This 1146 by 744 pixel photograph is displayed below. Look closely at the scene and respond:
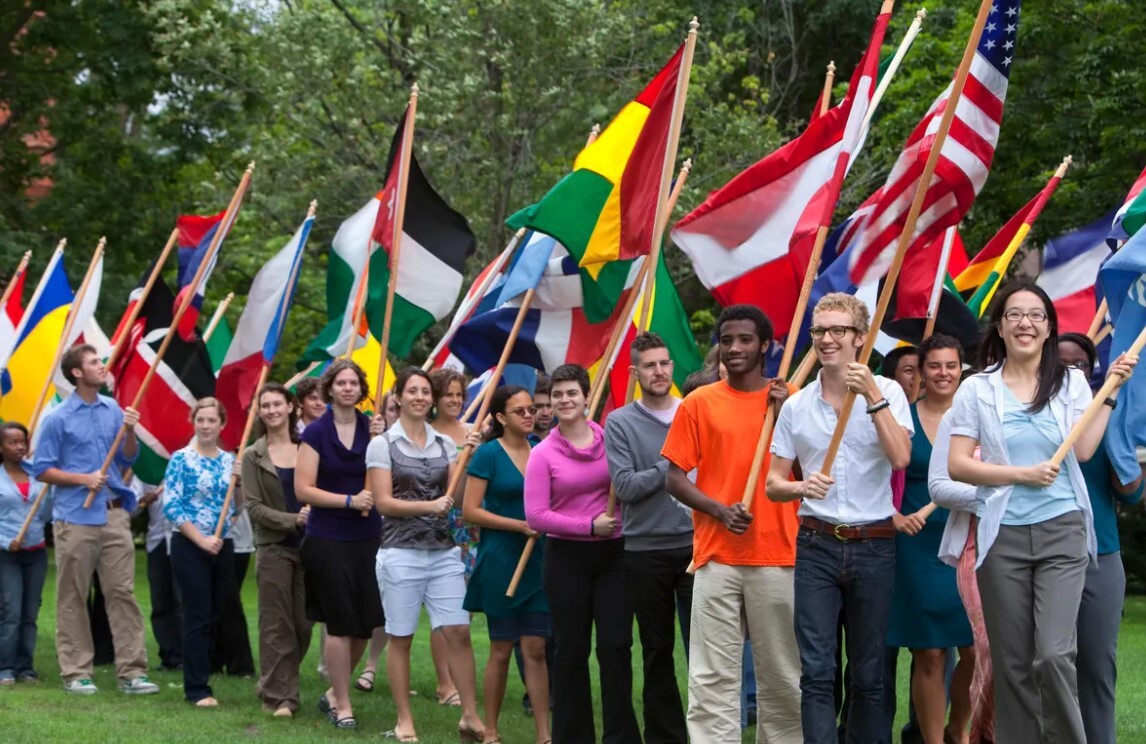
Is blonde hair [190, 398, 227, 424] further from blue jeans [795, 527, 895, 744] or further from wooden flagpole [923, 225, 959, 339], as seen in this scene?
blue jeans [795, 527, 895, 744]

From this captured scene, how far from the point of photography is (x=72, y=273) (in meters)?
27.1

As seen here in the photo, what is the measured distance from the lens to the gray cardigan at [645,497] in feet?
28.8

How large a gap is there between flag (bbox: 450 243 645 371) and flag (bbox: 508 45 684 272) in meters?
0.55

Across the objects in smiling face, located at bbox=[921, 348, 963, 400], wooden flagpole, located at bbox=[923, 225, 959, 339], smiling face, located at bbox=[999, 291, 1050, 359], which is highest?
wooden flagpole, located at bbox=[923, 225, 959, 339]

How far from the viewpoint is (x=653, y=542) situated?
881 centimetres

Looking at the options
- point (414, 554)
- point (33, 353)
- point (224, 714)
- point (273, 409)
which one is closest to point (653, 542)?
point (414, 554)

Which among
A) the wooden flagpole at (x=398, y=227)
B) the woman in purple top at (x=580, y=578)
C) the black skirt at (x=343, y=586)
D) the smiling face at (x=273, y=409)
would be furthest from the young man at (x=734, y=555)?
the smiling face at (x=273, y=409)

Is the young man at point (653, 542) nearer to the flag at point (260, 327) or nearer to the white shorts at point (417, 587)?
the white shorts at point (417, 587)

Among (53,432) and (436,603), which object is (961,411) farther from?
(53,432)

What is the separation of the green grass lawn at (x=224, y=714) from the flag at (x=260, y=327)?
2.17m

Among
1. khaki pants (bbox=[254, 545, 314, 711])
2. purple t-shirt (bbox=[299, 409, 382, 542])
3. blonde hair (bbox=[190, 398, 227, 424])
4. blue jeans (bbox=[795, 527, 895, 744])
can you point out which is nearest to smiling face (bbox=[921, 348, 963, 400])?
blue jeans (bbox=[795, 527, 895, 744])

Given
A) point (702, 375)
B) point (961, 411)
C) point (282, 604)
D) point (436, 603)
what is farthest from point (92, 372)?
point (961, 411)

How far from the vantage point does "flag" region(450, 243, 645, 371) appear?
10.9 m

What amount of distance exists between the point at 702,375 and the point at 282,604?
3.31 meters
